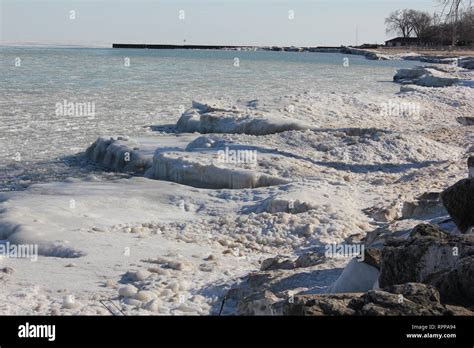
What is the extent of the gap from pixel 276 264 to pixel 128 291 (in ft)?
5.12

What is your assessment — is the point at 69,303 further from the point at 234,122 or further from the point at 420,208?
the point at 234,122

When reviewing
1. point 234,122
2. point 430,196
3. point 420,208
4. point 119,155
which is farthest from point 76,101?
point 420,208

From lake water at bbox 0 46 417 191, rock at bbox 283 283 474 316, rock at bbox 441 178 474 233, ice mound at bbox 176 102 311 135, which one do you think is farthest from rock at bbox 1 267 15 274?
ice mound at bbox 176 102 311 135

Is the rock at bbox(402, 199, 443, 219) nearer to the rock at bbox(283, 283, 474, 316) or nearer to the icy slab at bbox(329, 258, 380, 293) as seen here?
the icy slab at bbox(329, 258, 380, 293)

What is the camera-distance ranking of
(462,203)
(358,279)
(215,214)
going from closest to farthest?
1. (358,279)
2. (462,203)
3. (215,214)

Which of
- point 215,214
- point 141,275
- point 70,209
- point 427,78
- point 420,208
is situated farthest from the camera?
point 427,78

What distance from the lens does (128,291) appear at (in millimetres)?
5965

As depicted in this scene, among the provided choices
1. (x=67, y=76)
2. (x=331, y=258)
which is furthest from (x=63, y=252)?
(x=67, y=76)

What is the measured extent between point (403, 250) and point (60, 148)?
40.4 feet

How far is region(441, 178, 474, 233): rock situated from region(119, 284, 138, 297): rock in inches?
108

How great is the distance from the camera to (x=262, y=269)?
691 centimetres

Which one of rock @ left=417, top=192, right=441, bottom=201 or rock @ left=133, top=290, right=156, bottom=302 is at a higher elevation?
rock @ left=417, top=192, right=441, bottom=201

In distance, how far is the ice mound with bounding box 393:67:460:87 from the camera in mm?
34559
